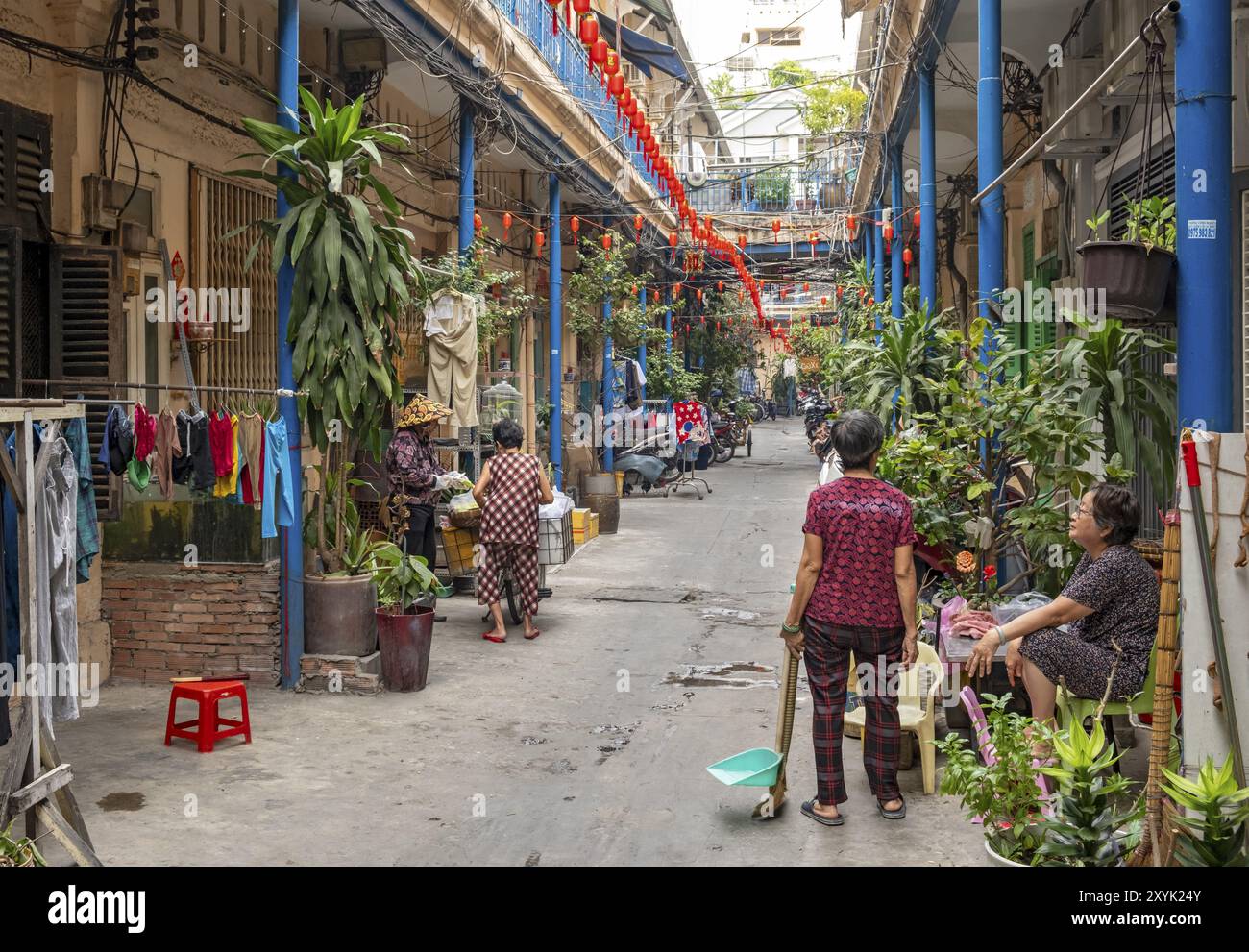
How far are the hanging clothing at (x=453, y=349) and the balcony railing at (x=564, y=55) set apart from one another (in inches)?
129

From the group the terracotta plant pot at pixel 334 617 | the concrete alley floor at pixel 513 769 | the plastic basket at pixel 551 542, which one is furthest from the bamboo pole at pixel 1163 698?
the plastic basket at pixel 551 542

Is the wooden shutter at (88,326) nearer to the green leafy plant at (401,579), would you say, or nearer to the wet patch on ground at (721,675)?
the green leafy plant at (401,579)

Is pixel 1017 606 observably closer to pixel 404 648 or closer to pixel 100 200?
pixel 404 648

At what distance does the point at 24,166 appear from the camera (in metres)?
7.79

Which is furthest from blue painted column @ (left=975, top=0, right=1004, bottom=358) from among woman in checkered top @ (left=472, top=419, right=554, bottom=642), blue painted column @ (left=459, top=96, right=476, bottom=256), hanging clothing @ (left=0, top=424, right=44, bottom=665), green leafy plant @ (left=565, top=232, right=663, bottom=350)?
green leafy plant @ (left=565, top=232, right=663, bottom=350)

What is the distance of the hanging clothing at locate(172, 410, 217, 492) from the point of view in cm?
776

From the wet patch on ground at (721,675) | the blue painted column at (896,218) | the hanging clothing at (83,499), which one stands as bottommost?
the wet patch on ground at (721,675)

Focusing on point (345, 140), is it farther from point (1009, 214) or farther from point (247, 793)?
point (1009, 214)

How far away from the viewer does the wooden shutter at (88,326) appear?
782 cm

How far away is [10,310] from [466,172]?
6274 millimetres

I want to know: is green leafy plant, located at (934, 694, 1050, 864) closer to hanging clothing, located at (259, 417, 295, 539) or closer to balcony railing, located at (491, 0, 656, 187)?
hanging clothing, located at (259, 417, 295, 539)

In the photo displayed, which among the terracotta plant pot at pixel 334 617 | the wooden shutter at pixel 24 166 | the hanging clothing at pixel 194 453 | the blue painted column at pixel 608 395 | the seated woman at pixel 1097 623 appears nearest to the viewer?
the seated woman at pixel 1097 623

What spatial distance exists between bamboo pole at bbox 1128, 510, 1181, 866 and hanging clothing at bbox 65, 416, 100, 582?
441 centimetres

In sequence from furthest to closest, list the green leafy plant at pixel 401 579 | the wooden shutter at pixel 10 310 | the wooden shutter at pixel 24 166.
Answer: the green leafy plant at pixel 401 579 → the wooden shutter at pixel 24 166 → the wooden shutter at pixel 10 310
